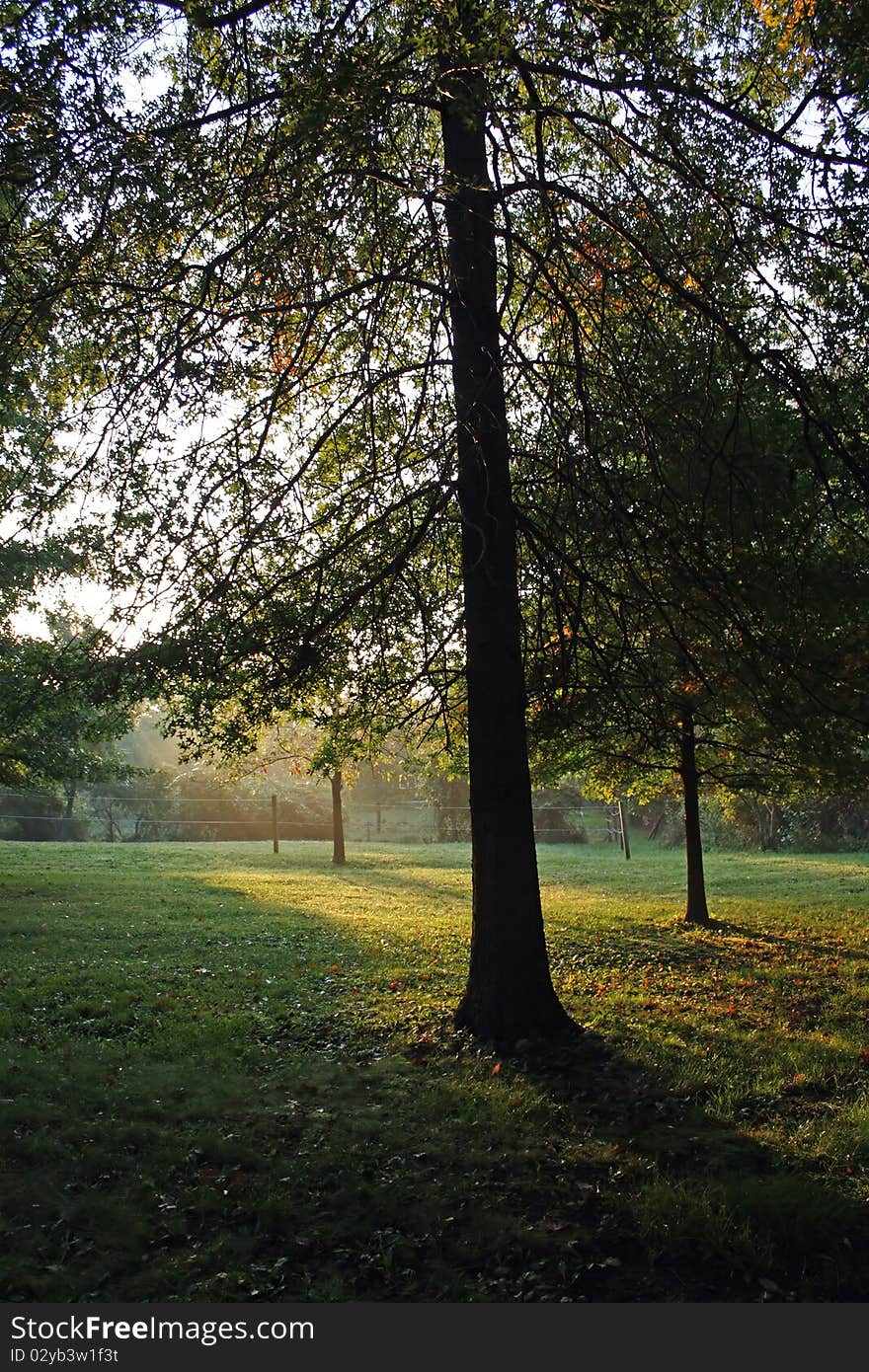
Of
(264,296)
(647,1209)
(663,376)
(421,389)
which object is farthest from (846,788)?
(264,296)

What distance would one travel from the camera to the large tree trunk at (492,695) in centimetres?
668

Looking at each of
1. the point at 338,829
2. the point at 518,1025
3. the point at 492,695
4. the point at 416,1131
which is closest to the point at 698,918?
the point at 518,1025

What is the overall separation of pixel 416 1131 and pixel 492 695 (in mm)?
3279

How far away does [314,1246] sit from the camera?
3.91 meters

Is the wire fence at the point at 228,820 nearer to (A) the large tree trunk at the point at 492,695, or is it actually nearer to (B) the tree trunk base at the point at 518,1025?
(B) the tree trunk base at the point at 518,1025

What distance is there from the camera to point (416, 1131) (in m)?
5.12

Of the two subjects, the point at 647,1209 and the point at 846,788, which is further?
the point at 846,788

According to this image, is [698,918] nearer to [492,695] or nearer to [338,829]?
[492,695]

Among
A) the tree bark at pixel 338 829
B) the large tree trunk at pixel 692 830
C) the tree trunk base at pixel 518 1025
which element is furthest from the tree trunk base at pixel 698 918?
the tree bark at pixel 338 829

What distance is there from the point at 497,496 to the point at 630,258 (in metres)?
2.19

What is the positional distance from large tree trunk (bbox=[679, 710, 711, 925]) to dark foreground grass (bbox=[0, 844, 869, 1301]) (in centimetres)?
317

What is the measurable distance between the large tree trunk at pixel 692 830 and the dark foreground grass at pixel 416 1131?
3169 mm

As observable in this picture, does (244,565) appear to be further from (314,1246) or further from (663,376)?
(314,1246)

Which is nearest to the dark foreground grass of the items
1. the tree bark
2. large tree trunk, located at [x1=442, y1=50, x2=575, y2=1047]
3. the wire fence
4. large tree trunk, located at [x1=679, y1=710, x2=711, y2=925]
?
large tree trunk, located at [x1=442, y1=50, x2=575, y2=1047]
